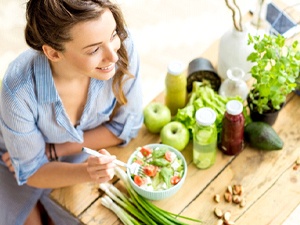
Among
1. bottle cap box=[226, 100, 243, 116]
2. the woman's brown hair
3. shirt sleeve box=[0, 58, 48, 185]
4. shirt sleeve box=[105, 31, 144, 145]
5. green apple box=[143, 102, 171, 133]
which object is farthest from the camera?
green apple box=[143, 102, 171, 133]

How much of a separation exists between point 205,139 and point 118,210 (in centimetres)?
38

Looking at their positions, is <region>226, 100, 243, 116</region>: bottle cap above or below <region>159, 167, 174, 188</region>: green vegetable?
above

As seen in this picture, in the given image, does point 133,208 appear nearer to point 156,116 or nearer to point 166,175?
point 166,175

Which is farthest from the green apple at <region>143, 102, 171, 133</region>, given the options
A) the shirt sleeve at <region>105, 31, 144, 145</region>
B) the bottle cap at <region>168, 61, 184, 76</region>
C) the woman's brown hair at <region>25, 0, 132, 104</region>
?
the woman's brown hair at <region>25, 0, 132, 104</region>

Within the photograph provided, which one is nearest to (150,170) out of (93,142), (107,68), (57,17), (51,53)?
(93,142)

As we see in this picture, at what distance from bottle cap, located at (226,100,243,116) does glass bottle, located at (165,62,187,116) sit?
10.0 inches

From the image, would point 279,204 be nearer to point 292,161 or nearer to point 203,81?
point 292,161

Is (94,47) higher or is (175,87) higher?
(94,47)

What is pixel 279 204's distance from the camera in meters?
1.83

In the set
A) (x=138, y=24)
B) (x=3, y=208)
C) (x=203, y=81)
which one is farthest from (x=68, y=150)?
(x=138, y=24)

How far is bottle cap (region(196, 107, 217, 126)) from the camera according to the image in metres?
1.79

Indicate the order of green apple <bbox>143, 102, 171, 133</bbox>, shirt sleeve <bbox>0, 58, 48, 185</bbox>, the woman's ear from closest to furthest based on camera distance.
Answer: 1. the woman's ear
2. shirt sleeve <bbox>0, 58, 48, 185</bbox>
3. green apple <bbox>143, 102, 171, 133</bbox>

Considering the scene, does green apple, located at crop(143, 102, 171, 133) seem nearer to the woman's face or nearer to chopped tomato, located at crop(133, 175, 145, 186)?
chopped tomato, located at crop(133, 175, 145, 186)

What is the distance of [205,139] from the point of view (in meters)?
1.85
